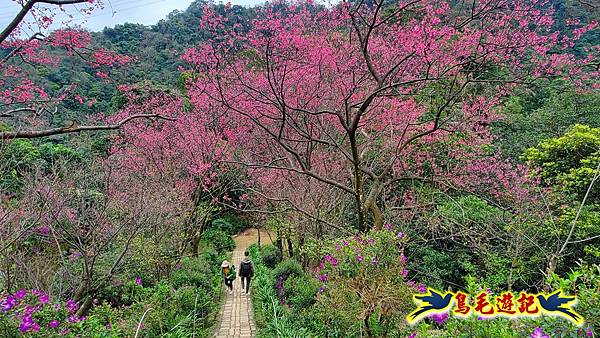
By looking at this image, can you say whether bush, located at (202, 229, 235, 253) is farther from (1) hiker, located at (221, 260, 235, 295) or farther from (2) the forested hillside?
(1) hiker, located at (221, 260, 235, 295)

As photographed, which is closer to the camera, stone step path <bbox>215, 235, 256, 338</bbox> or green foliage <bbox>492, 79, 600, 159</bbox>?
stone step path <bbox>215, 235, 256, 338</bbox>

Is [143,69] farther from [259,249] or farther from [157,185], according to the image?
[157,185]

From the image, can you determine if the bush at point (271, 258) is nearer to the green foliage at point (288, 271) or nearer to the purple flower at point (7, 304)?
the green foliage at point (288, 271)

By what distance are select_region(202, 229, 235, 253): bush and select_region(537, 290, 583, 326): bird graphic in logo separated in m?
17.2

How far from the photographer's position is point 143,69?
25094 mm

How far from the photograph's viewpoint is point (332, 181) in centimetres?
564

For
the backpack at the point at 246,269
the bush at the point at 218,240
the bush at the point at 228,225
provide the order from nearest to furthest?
the backpack at the point at 246,269 → the bush at the point at 218,240 → the bush at the point at 228,225

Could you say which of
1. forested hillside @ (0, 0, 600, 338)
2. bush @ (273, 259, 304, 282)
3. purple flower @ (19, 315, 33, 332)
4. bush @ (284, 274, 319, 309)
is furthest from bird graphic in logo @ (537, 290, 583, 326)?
bush @ (273, 259, 304, 282)

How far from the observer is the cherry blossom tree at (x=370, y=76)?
16.6ft

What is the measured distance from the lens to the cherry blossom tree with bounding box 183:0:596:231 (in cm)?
507

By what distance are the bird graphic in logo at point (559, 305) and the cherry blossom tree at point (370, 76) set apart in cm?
286

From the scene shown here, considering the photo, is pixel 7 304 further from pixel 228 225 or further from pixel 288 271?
pixel 228 225

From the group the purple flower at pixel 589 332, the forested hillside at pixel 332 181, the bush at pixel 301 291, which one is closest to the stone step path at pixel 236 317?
the forested hillside at pixel 332 181

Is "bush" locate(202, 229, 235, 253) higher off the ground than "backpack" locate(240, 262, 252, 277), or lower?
lower
